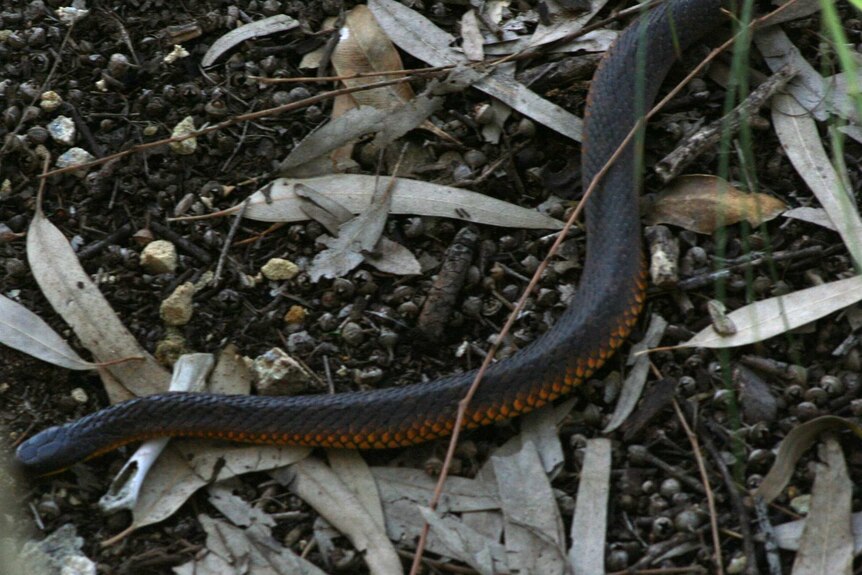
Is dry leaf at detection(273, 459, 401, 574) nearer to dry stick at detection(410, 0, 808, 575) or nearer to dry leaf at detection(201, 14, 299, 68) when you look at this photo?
dry stick at detection(410, 0, 808, 575)

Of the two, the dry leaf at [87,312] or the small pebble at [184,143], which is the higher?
the small pebble at [184,143]

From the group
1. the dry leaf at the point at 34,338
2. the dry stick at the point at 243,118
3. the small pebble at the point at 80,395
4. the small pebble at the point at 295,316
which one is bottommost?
the small pebble at the point at 80,395

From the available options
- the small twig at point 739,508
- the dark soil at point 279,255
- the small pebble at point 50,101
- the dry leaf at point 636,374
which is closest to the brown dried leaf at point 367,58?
the dark soil at point 279,255

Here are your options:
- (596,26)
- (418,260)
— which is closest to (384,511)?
(418,260)

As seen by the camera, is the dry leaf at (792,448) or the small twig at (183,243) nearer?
the dry leaf at (792,448)

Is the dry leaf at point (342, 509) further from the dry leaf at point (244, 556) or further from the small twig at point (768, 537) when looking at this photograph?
the small twig at point (768, 537)

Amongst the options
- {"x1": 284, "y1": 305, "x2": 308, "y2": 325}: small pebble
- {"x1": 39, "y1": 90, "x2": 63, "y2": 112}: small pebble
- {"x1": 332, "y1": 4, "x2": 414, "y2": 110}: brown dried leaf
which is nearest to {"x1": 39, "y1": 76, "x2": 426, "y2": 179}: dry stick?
{"x1": 332, "y1": 4, "x2": 414, "y2": 110}: brown dried leaf

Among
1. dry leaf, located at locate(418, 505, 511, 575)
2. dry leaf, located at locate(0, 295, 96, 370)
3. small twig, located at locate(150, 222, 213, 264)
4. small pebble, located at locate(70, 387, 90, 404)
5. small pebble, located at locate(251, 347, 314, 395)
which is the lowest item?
small pebble, located at locate(70, 387, 90, 404)
